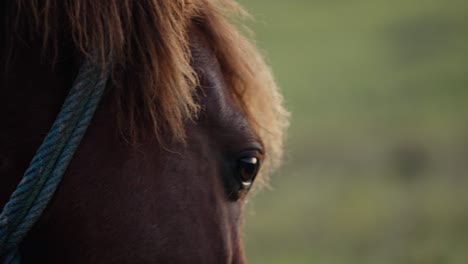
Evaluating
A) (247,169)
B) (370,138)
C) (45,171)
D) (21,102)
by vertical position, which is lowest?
(45,171)

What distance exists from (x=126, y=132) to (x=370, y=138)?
8.87 meters

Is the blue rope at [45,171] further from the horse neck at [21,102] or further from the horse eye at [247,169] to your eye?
the horse eye at [247,169]

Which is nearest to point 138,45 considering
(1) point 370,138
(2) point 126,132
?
(2) point 126,132

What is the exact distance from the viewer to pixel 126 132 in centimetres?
163

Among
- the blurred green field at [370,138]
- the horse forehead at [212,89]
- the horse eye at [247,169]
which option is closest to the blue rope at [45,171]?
the horse forehead at [212,89]

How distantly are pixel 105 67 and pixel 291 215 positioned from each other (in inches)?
277

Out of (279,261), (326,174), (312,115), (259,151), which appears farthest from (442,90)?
(259,151)

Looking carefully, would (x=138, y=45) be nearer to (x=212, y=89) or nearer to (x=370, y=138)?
(x=212, y=89)

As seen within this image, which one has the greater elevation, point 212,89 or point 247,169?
point 212,89

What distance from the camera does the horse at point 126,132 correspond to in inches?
61.1

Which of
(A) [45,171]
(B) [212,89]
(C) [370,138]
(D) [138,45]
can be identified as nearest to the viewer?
(A) [45,171]

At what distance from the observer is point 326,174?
30.6ft

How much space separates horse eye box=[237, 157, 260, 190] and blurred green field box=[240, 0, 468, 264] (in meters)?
2.40

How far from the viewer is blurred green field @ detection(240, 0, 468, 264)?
762cm
